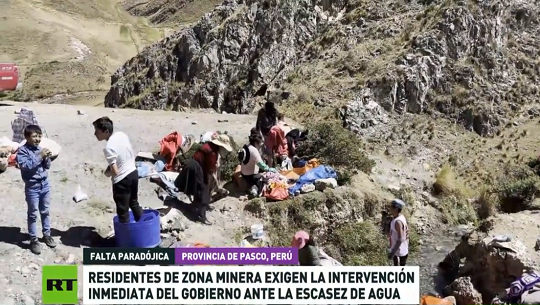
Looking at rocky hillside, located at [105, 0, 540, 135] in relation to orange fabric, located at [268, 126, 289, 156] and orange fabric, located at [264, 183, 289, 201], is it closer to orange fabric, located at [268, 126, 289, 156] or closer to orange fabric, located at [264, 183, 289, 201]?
orange fabric, located at [268, 126, 289, 156]

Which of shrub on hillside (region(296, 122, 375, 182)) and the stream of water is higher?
shrub on hillside (region(296, 122, 375, 182))

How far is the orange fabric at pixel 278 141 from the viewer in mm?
10227

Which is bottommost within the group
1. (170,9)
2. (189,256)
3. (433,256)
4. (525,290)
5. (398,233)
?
(433,256)

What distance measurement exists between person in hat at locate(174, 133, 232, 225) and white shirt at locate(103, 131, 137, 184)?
2.00m

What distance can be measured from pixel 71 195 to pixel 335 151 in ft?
16.5

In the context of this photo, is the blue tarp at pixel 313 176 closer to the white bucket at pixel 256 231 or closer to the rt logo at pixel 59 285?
the white bucket at pixel 256 231

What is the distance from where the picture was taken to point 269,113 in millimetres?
10383

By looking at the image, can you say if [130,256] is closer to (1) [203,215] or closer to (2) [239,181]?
(1) [203,215]

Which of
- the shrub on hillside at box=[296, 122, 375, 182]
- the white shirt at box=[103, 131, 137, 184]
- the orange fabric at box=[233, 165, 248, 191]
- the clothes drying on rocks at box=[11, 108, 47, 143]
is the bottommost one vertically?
the orange fabric at box=[233, 165, 248, 191]

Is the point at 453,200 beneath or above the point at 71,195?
beneath

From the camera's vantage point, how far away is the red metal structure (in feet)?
46.3

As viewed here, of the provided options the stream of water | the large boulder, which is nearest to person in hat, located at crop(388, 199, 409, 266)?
the large boulder

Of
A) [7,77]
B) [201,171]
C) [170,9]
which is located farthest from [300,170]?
[170,9]

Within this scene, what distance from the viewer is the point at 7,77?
14133 mm
